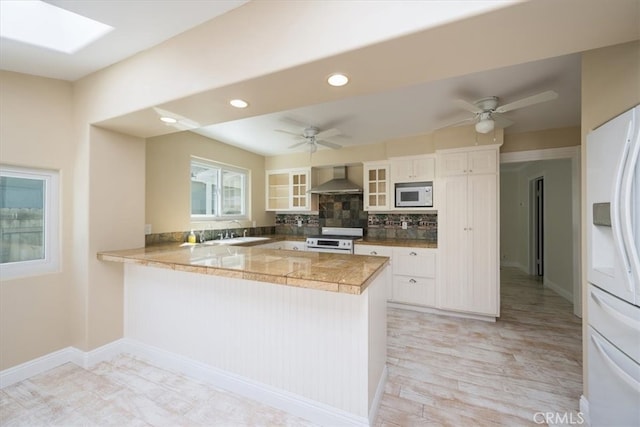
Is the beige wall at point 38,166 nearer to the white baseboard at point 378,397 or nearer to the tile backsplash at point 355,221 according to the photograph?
the white baseboard at point 378,397

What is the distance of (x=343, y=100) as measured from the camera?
2.61 metres

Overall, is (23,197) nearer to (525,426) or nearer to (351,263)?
(351,263)

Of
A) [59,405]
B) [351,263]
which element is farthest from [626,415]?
[59,405]

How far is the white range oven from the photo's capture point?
159 inches

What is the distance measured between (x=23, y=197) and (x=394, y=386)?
3.41 m

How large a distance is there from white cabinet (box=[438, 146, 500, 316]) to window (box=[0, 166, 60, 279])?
419 centimetres

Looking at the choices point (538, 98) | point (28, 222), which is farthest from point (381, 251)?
point (28, 222)

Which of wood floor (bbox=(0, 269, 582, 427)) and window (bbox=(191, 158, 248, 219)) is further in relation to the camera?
window (bbox=(191, 158, 248, 219))

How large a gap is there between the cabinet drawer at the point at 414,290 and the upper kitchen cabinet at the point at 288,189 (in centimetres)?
208

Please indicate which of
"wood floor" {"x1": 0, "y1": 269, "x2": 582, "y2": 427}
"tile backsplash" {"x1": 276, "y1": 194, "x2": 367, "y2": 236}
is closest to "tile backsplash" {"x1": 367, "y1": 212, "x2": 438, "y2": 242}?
"tile backsplash" {"x1": 276, "y1": 194, "x2": 367, "y2": 236}

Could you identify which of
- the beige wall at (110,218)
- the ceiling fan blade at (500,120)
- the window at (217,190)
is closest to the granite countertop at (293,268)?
the beige wall at (110,218)

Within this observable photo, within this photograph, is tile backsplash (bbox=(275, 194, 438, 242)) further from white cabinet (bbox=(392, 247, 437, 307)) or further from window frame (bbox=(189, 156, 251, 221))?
window frame (bbox=(189, 156, 251, 221))

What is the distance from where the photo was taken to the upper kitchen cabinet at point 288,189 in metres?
4.81

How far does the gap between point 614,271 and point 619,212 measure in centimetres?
33
